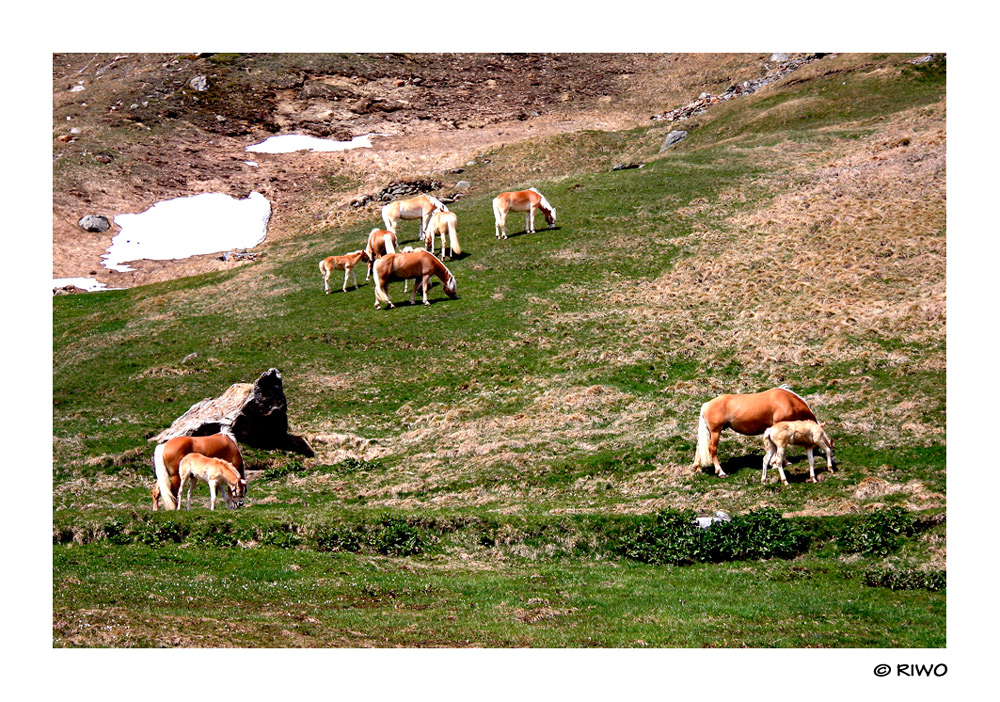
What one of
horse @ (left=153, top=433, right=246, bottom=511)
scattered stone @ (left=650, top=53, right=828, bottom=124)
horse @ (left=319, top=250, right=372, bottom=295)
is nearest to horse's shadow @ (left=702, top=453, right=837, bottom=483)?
horse @ (left=153, top=433, right=246, bottom=511)

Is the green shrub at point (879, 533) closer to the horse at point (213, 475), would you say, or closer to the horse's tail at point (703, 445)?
the horse's tail at point (703, 445)

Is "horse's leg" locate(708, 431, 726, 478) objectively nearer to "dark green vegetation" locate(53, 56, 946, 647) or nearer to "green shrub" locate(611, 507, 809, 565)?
"dark green vegetation" locate(53, 56, 946, 647)

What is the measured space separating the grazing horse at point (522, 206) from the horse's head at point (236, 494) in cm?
2546

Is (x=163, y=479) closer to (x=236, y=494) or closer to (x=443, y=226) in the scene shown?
(x=236, y=494)

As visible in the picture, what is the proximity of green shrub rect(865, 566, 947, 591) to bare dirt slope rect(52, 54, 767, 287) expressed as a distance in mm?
42175

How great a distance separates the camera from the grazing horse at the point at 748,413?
19.7m

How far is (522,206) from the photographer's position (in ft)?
142

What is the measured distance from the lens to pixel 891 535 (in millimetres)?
15969

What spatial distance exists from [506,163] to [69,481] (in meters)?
44.4

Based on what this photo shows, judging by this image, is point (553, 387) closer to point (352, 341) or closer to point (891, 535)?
point (352, 341)

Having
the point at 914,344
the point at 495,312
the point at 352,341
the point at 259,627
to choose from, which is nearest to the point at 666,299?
the point at 495,312

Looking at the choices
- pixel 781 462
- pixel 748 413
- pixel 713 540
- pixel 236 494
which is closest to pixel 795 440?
pixel 781 462

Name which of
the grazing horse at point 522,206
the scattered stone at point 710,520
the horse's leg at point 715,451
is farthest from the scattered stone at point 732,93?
the scattered stone at point 710,520
